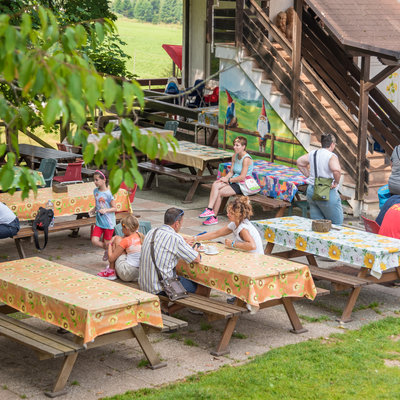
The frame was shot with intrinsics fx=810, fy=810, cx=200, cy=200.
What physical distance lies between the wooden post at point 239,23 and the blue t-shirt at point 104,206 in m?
6.47

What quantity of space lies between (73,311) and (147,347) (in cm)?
85

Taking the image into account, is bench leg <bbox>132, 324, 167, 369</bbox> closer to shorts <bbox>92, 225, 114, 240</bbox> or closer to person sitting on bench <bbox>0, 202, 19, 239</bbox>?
person sitting on bench <bbox>0, 202, 19, 239</bbox>

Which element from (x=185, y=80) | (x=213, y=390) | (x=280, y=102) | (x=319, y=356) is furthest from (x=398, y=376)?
(x=185, y=80)

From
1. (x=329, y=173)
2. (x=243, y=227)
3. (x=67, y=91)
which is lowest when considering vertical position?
(x=243, y=227)

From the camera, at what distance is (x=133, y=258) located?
8898mm

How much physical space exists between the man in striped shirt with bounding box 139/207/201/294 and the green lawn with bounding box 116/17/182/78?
98.0 feet

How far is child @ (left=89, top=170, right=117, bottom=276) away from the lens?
10.9 meters

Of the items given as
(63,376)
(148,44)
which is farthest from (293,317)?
(148,44)

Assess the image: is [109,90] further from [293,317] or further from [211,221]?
[211,221]

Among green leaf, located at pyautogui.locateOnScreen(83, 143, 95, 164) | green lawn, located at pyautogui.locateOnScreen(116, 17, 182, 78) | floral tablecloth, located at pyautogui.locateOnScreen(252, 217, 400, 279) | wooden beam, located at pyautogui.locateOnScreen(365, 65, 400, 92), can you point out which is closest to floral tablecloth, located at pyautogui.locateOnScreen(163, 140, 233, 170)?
wooden beam, located at pyautogui.locateOnScreen(365, 65, 400, 92)

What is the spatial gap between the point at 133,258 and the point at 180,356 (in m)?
1.52

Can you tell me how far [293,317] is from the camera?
8.41 meters

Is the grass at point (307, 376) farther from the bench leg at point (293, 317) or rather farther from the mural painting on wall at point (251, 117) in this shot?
the mural painting on wall at point (251, 117)

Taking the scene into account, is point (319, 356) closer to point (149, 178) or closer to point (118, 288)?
point (118, 288)
